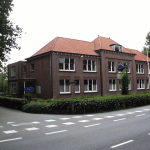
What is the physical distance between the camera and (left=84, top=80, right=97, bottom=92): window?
2576cm

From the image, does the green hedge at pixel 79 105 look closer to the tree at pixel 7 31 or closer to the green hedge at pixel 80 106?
the green hedge at pixel 80 106

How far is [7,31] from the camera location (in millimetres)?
17031

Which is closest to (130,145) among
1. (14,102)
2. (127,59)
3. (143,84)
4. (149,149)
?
(149,149)

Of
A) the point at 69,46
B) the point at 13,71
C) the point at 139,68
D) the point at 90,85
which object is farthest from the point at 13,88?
the point at 139,68

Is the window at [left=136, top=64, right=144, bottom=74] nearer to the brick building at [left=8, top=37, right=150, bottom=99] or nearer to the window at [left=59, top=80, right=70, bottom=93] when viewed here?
the brick building at [left=8, top=37, right=150, bottom=99]

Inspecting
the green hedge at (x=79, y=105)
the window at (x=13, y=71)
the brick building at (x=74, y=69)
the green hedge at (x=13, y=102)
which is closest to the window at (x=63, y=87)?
the brick building at (x=74, y=69)

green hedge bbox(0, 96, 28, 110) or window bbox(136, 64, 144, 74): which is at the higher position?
window bbox(136, 64, 144, 74)

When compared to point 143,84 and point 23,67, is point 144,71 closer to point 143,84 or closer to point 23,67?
point 143,84

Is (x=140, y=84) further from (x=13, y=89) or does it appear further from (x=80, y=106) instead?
(x=13, y=89)

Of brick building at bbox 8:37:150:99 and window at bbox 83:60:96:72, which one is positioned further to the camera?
window at bbox 83:60:96:72

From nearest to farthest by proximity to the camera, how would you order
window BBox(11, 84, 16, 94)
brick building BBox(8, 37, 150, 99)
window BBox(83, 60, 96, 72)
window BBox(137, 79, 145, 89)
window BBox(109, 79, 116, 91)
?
1. brick building BBox(8, 37, 150, 99)
2. window BBox(83, 60, 96, 72)
3. window BBox(109, 79, 116, 91)
4. window BBox(11, 84, 16, 94)
5. window BBox(137, 79, 145, 89)

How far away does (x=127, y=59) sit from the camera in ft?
101

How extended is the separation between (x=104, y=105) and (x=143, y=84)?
2206cm

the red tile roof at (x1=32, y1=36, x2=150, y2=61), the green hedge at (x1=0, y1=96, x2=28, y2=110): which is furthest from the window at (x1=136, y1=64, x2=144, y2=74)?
the green hedge at (x1=0, y1=96, x2=28, y2=110)
